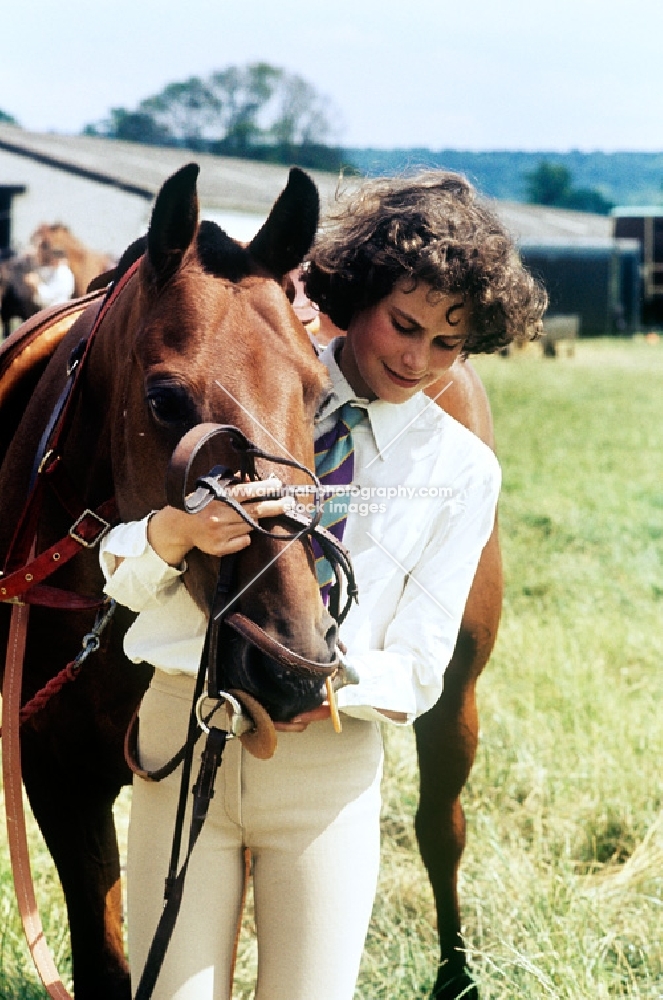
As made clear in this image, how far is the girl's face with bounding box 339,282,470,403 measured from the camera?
204cm

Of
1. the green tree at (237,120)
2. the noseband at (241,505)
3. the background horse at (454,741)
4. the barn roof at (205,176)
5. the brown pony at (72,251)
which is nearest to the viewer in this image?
the noseband at (241,505)

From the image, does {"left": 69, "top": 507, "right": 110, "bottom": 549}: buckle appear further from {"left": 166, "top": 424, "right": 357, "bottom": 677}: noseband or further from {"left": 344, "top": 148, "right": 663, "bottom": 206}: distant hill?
{"left": 344, "top": 148, "right": 663, "bottom": 206}: distant hill

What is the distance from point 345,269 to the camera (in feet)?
6.98

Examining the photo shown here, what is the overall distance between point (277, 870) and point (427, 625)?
48 cm

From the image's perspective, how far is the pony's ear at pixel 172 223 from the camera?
189cm

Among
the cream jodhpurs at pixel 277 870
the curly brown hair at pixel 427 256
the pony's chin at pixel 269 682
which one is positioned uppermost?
the curly brown hair at pixel 427 256

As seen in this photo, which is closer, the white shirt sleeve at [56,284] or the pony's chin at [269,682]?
the pony's chin at [269,682]

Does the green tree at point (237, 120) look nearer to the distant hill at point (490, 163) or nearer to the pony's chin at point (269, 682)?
the distant hill at point (490, 163)

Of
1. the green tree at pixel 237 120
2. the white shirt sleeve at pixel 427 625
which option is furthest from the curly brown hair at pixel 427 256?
the green tree at pixel 237 120

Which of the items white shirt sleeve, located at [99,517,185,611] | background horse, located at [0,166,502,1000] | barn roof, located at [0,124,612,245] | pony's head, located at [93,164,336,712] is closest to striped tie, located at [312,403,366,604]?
pony's head, located at [93,164,336,712]

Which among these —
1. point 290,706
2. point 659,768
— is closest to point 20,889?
point 290,706

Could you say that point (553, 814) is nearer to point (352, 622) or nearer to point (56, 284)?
point (352, 622)

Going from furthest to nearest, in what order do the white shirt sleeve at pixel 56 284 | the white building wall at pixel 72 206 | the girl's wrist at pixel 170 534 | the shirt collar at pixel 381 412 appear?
1. the white building wall at pixel 72 206
2. the white shirt sleeve at pixel 56 284
3. the shirt collar at pixel 381 412
4. the girl's wrist at pixel 170 534

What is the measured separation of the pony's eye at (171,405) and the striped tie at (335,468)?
0.27 meters
